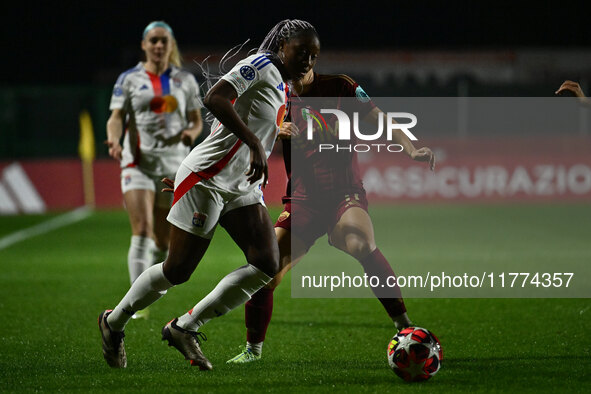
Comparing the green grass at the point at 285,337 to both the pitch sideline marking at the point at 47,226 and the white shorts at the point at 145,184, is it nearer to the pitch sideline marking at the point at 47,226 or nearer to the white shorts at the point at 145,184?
the white shorts at the point at 145,184

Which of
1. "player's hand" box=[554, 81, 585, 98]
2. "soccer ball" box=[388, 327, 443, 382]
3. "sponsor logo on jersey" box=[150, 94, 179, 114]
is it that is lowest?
"soccer ball" box=[388, 327, 443, 382]

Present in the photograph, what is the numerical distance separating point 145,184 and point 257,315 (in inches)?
80.0

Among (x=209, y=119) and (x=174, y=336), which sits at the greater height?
(x=209, y=119)

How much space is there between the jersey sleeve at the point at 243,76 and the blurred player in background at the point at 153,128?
2.67 meters

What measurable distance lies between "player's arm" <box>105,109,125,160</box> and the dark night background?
22.1m

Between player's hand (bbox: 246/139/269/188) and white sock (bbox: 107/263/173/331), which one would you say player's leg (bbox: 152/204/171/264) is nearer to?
white sock (bbox: 107/263/173/331)

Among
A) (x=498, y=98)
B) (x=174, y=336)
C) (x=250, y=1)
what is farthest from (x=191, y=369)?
(x=250, y=1)

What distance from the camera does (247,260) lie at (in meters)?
4.75

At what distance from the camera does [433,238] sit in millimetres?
12453

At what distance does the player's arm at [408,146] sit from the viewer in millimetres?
5121

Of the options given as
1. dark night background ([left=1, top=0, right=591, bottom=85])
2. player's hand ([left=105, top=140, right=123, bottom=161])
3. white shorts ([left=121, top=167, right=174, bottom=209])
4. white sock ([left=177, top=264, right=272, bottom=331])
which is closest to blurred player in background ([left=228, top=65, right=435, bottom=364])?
white sock ([left=177, top=264, right=272, bottom=331])

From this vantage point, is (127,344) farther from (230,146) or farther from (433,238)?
(433,238)

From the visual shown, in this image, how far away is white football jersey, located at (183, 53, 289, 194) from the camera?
4535 mm

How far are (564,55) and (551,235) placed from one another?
49.6 feet
